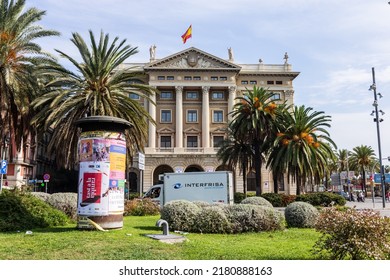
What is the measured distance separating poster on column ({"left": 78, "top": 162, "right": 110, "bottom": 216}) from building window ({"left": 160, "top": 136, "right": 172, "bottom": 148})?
155 feet

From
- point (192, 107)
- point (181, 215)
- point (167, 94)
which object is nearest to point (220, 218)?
point (181, 215)

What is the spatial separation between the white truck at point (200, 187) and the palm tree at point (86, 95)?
3.64 meters

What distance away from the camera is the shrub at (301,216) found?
1619 centimetres

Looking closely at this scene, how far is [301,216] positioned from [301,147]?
18.7m

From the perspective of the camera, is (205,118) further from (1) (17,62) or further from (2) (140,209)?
(1) (17,62)

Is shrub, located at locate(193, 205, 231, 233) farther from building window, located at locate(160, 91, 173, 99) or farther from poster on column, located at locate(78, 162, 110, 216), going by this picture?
building window, located at locate(160, 91, 173, 99)

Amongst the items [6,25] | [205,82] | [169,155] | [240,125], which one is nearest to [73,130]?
[6,25]

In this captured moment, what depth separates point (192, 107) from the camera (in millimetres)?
61344

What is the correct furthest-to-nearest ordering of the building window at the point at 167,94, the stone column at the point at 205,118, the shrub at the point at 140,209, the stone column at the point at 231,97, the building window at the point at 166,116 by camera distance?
the building window at the point at 167,94, the building window at the point at 166,116, the stone column at the point at 231,97, the stone column at the point at 205,118, the shrub at the point at 140,209

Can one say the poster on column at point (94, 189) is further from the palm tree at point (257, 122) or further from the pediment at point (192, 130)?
the pediment at point (192, 130)

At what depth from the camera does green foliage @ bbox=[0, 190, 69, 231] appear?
13.4m

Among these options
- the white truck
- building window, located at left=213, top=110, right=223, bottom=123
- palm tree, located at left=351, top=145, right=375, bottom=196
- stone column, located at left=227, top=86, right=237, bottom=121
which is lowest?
the white truck

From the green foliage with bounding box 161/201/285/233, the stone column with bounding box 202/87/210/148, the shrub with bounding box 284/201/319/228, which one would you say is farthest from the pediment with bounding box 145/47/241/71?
the green foliage with bounding box 161/201/285/233

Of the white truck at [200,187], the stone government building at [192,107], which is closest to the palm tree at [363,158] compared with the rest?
the stone government building at [192,107]
